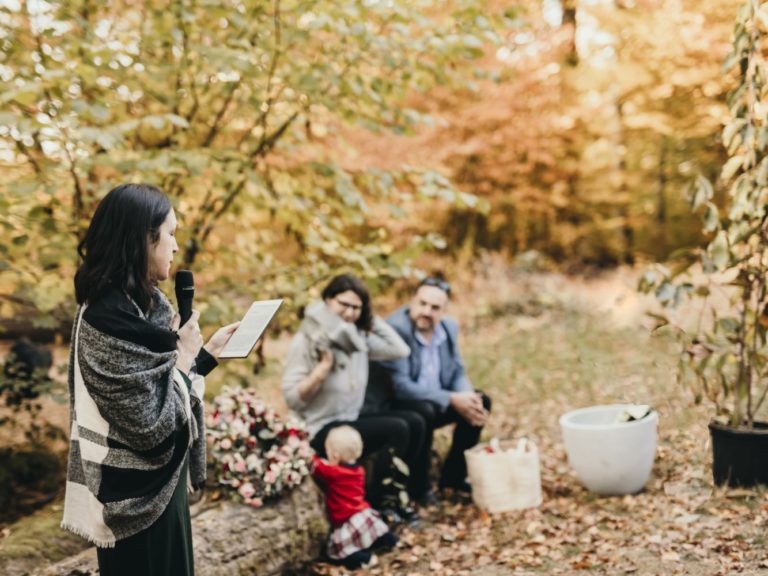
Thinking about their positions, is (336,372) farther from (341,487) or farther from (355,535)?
(355,535)

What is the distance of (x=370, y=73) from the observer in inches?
160

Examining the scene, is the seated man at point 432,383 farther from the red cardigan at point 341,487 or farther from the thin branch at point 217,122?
the thin branch at point 217,122

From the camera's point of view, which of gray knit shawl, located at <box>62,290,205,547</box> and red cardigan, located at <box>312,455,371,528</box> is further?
red cardigan, located at <box>312,455,371,528</box>

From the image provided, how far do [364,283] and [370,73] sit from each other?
1.26 meters

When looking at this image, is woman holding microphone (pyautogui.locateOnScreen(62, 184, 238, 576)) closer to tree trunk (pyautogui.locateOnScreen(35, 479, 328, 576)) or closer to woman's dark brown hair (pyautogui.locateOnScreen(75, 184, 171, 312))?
A: woman's dark brown hair (pyautogui.locateOnScreen(75, 184, 171, 312))

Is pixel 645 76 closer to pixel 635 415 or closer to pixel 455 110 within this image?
pixel 455 110

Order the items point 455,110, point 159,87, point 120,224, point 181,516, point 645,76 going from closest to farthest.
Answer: point 120,224 → point 181,516 → point 159,87 → point 645,76 → point 455,110

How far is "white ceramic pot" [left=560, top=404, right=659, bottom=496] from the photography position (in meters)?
3.74

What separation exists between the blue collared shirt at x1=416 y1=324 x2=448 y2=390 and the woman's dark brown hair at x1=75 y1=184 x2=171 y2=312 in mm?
2676

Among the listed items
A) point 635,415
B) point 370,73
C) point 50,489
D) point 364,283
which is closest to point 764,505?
point 635,415

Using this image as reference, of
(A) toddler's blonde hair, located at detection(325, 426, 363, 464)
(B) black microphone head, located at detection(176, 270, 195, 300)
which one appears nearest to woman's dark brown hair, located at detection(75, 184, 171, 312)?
(B) black microphone head, located at detection(176, 270, 195, 300)

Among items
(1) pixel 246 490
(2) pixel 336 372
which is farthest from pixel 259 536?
(2) pixel 336 372

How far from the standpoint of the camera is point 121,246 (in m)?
1.75

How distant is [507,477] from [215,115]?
8.83ft
